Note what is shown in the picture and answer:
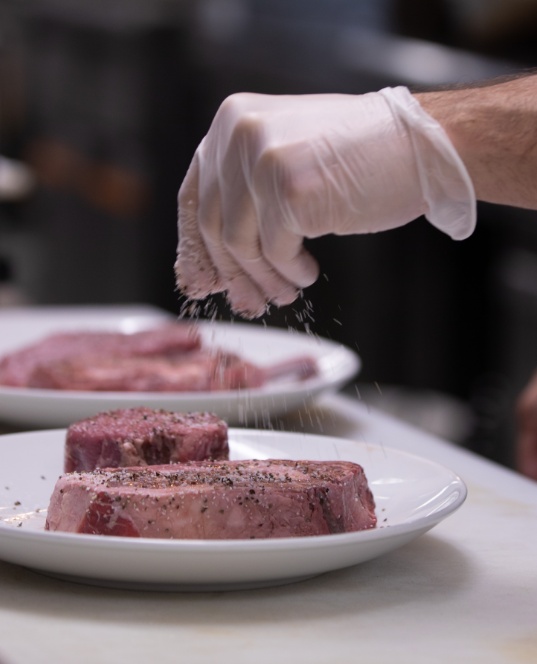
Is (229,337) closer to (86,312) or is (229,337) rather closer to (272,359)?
(272,359)

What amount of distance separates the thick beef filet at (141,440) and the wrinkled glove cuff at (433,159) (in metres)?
0.38

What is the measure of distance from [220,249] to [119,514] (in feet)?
1.20

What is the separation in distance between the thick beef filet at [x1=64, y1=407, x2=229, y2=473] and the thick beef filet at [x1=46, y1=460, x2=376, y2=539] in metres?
0.12

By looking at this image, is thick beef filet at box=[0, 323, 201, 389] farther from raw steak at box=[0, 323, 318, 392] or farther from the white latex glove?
the white latex glove

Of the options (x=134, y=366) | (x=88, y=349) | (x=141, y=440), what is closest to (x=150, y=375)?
(x=134, y=366)

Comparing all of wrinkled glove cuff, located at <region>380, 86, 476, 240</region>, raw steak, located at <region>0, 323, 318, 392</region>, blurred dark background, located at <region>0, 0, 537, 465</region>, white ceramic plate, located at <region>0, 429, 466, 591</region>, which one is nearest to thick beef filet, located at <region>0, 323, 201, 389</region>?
raw steak, located at <region>0, 323, 318, 392</region>

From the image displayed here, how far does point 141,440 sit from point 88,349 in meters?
0.78

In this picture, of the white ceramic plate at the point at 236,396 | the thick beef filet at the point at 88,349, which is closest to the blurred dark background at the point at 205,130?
the white ceramic plate at the point at 236,396

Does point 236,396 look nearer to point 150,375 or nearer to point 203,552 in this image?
point 150,375

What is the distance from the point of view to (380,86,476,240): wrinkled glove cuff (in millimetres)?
1157

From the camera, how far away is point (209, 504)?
3.29 feet

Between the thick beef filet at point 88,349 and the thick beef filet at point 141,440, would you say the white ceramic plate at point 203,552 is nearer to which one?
the thick beef filet at point 141,440

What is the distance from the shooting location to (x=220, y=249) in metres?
1.22

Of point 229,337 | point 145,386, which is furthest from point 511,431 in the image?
point 145,386
